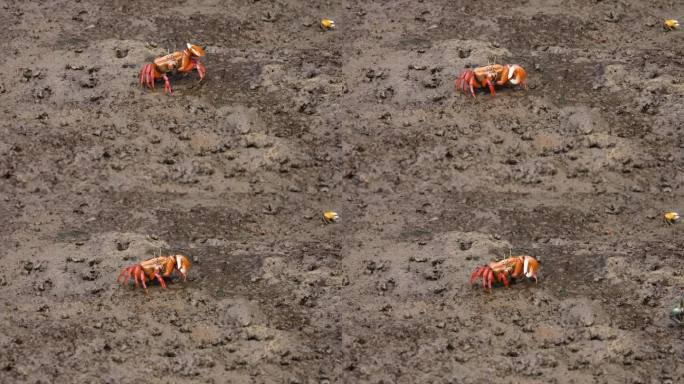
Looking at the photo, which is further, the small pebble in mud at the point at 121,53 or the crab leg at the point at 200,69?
the small pebble in mud at the point at 121,53

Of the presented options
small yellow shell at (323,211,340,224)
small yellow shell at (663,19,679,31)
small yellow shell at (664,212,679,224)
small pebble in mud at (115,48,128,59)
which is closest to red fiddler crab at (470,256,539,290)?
small yellow shell at (664,212,679,224)

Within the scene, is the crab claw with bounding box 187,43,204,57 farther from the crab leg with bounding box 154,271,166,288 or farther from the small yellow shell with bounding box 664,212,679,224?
the small yellow shell with bounding box 664,212,679,224

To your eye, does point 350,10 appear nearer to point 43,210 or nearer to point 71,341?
point 43,210

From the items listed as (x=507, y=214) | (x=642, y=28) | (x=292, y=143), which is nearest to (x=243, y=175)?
(x=292, y=143)

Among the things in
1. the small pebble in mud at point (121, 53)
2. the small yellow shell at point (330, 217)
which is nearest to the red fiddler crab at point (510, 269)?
the small yellow shell at point (330, 217)

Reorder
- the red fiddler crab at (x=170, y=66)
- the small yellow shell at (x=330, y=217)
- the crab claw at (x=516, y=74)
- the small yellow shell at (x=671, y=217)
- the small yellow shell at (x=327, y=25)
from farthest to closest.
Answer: the small yellow shell at (x=327, y=25), the red fiddler crab at (x=170, y=66), the crab claw at (x=516, y=74), the small yellow shell at (x=330, y=217), the small yellow shell at (x=671, y=217)

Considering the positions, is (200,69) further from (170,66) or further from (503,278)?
(503,278)

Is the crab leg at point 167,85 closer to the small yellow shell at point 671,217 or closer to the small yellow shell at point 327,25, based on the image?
the small yellow shell at point 327,25
